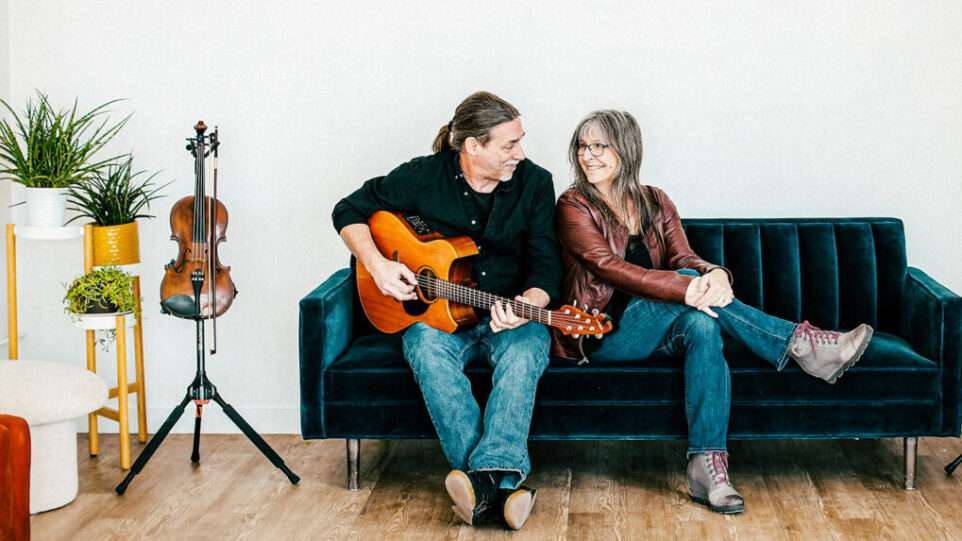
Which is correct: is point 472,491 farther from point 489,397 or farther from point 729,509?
point 729,509

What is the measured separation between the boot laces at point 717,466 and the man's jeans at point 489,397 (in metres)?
0.52

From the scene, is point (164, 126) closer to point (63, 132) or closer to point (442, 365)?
point (63, 132)

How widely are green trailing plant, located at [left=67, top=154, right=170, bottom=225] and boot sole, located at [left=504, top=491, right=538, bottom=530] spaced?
1654 mm

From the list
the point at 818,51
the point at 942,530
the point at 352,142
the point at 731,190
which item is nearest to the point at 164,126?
the point at 352,142

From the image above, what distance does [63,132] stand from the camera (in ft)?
11.0

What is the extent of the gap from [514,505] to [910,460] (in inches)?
47.9

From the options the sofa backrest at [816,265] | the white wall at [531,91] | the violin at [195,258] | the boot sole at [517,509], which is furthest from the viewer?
the white wall at [531,91]

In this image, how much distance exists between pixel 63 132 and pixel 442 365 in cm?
154

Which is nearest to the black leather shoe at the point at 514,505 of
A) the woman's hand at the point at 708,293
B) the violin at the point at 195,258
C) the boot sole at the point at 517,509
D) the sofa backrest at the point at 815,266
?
the boot sole at the point at 517,509

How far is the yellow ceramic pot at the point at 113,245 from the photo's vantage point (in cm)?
330

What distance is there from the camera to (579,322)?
2.79 m

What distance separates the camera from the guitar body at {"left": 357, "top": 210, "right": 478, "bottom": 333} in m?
2.96

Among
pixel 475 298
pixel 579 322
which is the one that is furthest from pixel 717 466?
pixel 475 298

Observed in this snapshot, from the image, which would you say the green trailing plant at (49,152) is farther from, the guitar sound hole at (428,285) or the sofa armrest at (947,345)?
the sofa armrest at (947,345)
